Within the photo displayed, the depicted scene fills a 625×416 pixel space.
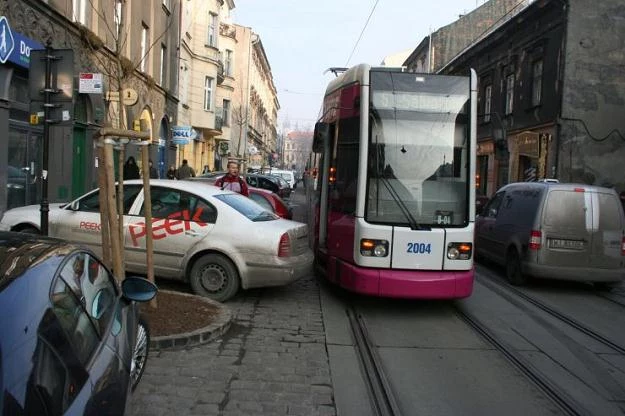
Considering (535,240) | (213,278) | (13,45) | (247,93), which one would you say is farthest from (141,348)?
(247,93)

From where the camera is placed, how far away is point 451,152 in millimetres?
7988

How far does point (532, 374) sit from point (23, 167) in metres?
12.6

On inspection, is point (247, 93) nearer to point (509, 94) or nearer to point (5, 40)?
point (509, 94)

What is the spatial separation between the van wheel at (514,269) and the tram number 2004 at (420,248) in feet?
11.7

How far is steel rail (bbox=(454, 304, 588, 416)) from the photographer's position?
4.85 metres

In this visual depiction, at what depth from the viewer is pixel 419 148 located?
7.96 metres

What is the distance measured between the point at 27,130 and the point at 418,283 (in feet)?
35.6

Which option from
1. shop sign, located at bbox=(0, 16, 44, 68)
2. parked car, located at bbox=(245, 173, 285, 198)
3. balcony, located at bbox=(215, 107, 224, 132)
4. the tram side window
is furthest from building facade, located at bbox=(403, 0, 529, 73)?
the tram side window

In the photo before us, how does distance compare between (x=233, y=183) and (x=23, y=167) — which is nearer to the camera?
(x=233, y=183)

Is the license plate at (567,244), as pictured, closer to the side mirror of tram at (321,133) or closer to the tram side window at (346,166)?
the tram side window at (346,166)

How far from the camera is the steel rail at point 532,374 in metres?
4.85

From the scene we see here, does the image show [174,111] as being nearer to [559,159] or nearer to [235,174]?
[559,159]

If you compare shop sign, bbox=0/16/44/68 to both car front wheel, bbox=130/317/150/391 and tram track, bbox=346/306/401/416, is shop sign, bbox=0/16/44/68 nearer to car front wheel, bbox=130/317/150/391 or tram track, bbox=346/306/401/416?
tram track, bbox=346/306/401/416

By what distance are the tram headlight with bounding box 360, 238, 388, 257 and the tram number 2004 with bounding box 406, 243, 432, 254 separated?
311mm
